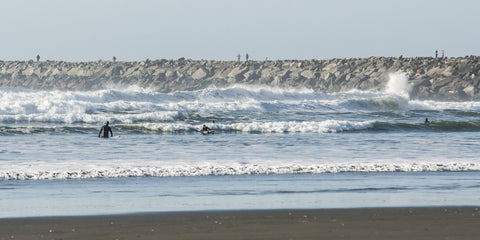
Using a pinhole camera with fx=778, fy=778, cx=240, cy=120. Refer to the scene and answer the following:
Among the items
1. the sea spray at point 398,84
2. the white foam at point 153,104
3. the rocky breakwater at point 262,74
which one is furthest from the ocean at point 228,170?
the rocky breakwater at point 262,74

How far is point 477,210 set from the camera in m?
9.50

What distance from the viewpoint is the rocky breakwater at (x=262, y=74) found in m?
75.8

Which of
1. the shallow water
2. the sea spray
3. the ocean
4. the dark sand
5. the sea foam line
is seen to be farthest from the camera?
the sea spray

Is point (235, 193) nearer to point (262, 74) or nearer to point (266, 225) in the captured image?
point (266, 225)

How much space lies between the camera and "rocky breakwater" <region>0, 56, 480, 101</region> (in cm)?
7575

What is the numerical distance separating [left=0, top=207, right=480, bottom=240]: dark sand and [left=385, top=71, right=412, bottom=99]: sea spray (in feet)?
215

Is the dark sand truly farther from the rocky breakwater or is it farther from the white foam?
the rocky breakwater

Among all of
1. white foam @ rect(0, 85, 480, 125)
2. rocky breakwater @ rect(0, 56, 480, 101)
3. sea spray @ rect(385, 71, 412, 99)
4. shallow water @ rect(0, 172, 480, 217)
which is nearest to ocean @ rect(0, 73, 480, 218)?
shallow water @ rect(0, 172, 480, 217)

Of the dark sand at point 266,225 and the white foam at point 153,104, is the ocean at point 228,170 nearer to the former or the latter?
the dark sand at point 266,225

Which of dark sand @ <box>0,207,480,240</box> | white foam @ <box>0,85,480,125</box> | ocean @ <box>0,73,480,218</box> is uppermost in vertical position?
dark sand @ <box>0,207,480,240</box>

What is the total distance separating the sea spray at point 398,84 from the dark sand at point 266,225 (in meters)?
65.6

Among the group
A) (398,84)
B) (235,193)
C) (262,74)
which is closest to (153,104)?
(235,193)

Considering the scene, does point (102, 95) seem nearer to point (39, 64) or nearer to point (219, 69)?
point (219, 69)

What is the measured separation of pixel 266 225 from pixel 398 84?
2729 inches
